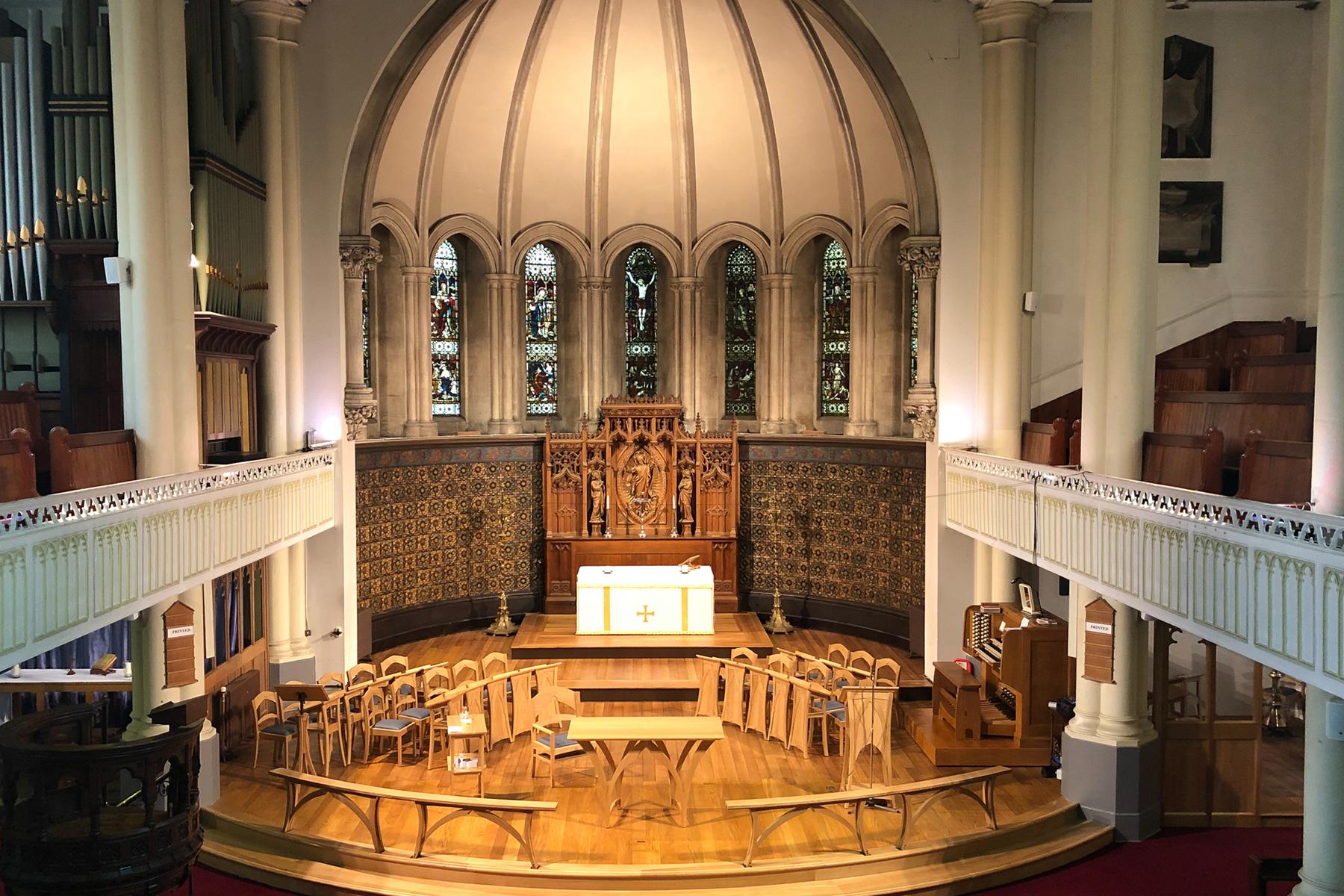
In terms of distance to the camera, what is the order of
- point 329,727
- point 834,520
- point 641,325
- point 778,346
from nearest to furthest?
point 329,727 → point 834,520 → point 778,346 → point 641,325

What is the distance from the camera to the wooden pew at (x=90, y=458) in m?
8.94

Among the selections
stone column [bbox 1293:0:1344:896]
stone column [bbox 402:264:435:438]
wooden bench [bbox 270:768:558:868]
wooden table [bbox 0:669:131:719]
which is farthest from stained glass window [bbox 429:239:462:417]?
stone column [bbox 1293:0:1344:896]

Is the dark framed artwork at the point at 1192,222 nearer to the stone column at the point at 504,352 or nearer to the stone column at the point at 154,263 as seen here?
the stone column at the point at 504,352

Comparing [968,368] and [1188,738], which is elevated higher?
[968,368]

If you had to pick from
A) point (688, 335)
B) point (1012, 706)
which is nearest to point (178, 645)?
point (1012, 706)

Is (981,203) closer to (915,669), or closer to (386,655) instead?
(915,669)

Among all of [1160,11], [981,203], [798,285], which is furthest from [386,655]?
[1160,11]

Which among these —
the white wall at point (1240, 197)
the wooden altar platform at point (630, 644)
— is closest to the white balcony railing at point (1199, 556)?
the white wall at point (1240, 197)

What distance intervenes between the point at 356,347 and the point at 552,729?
6.63m

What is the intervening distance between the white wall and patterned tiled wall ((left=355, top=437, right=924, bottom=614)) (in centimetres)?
305

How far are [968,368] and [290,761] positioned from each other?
9.85 meters

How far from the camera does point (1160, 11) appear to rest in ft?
36.3

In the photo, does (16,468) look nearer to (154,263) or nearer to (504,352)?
(154,263)

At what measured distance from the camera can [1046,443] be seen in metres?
13.9
